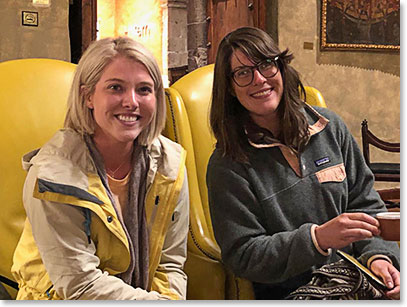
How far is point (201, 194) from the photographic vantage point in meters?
1.50

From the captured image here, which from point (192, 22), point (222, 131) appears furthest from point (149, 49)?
point (222, 131)

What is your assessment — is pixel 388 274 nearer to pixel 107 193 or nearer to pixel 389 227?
pixel 389 227

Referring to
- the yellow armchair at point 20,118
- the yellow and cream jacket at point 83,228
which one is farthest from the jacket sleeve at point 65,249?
the yellow armchair at point 20,118

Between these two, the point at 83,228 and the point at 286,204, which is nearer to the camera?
the point at 83,228

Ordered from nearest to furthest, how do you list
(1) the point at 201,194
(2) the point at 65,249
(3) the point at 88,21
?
(2) the point at 65,249 → (3) the point at 88,21 → (1) the point at 201,194

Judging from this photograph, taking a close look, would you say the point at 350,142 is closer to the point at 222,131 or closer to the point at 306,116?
the point at 306,116

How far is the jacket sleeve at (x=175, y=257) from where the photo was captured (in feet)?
4.62

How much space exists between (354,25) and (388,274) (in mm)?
631

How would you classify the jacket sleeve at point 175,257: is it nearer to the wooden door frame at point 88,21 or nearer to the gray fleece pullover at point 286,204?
the gray fleece pullover at point 286,204

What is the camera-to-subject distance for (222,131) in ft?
4.79

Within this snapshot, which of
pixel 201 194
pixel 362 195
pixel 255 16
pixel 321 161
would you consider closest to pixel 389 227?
pixel 362 195

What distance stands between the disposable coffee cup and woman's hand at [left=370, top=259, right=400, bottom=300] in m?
0.06

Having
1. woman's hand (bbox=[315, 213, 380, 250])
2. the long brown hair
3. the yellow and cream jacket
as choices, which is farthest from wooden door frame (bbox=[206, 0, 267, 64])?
woman's hand (bbox=[315, 213, 380, 250])

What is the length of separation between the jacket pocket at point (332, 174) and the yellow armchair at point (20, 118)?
2.17 feet
